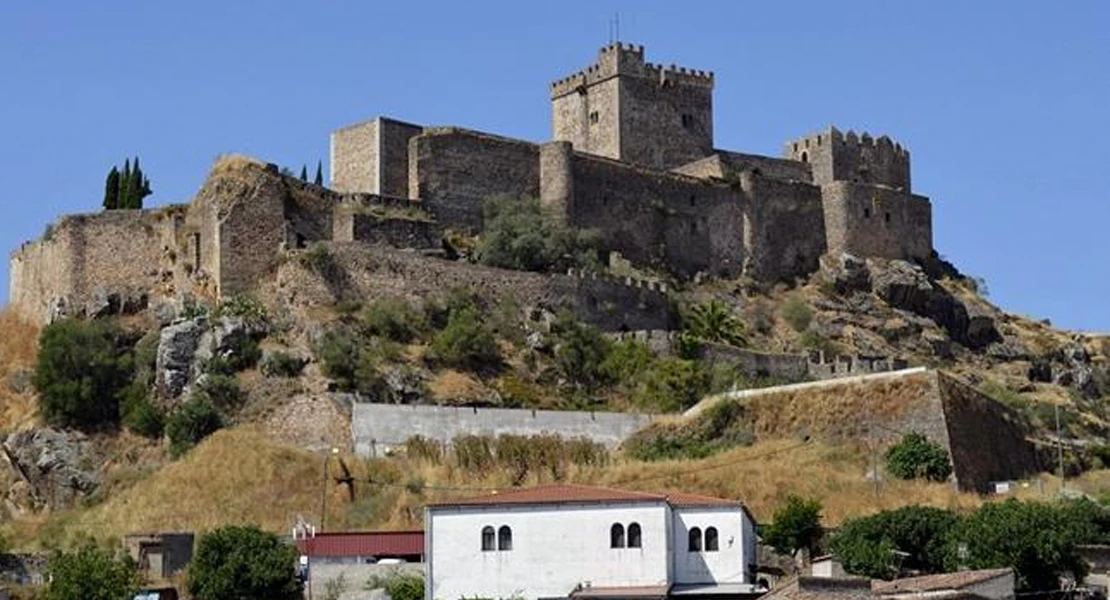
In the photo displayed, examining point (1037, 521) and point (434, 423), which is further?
point (434, 423)

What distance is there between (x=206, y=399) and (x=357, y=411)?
419cm

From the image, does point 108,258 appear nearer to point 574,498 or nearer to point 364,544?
point 364,544

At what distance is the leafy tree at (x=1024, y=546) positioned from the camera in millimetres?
50812

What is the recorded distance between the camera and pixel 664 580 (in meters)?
51.8

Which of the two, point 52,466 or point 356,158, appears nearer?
point 52,466

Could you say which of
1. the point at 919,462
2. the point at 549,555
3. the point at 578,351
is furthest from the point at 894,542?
the point at 578,351

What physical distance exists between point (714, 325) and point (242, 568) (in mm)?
26006

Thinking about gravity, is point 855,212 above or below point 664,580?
above

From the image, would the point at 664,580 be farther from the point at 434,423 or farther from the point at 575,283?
Result: the point at 575,283

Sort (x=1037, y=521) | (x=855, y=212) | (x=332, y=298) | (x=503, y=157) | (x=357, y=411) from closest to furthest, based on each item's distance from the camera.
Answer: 1. (x=1037, y=521)
2. (x=357, y=411)
3. (x=332, y=298)
4. (x=503, y=157)
5. (x=855, y=212)

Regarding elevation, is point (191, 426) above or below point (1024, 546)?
above

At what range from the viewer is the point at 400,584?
5275 cm

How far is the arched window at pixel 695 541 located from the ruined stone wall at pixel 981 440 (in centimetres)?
956

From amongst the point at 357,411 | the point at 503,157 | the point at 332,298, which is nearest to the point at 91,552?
the point at 357,411
